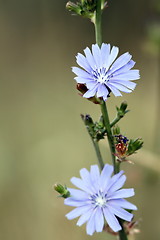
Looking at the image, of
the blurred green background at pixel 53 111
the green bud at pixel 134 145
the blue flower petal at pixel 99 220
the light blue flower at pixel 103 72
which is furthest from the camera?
the blurred green background at pixel 53 111

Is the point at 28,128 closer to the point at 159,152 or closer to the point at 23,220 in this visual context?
the point at 23,220

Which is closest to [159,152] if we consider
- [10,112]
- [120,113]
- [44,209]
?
[44,209]

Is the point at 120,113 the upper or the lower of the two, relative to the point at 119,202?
upper

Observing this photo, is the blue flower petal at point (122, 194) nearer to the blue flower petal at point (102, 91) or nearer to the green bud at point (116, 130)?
the green bud at point (116, 130)

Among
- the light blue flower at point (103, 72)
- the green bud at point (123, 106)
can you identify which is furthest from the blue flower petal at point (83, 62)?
the green bud at point (123, 106)

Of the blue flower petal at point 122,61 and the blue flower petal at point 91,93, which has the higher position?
the blue flower petal at point 122,61

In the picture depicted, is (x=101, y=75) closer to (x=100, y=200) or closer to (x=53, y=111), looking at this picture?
(x=100, y=200)

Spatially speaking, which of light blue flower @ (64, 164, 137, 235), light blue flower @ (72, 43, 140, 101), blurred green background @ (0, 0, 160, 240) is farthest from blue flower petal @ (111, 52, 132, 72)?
blurred green background @ (0, 0, 160, 240)
